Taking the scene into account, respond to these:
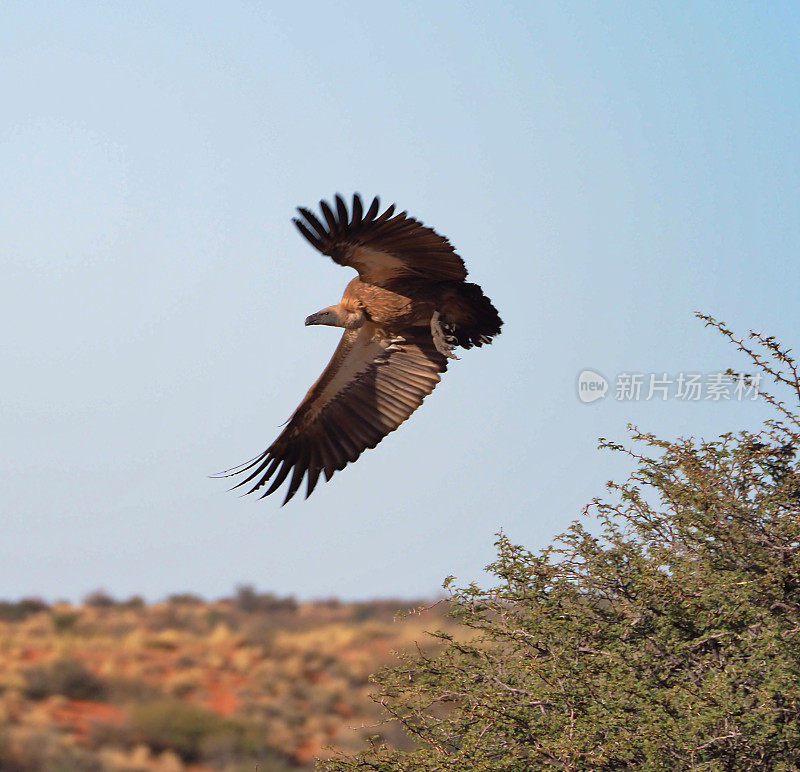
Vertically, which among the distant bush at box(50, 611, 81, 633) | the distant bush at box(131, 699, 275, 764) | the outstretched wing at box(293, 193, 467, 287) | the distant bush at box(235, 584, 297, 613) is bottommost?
the distant bush at box(131, 699, 275, 764)

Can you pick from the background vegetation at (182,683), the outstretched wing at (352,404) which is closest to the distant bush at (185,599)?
the background vegetation at (182,683)

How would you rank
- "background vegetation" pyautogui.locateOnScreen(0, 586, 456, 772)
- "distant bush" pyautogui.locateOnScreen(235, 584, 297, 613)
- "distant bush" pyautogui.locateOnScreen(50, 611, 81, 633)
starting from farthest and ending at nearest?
"distant bush" pyautogui.locateOnScreen(235, 584, 297, 613) < "distant bush" pyautogui.locateOnScreen(50, 611, 81, 633) < "background vegetation" pyautogui.locateOnScreen(0, 586, 456, 772)

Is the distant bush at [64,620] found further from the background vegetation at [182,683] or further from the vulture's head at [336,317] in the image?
the vulture's head at [336,317]

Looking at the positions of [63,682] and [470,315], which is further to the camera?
[63,682]

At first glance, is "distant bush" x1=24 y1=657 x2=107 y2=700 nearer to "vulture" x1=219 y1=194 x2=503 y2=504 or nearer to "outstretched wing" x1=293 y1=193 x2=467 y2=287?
"vulture" x1=219 y1=194 x2=503 y2=504

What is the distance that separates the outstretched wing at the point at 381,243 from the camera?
27.3 feet

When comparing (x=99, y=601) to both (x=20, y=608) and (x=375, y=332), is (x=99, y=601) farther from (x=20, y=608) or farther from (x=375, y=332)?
(x=375, y=332)

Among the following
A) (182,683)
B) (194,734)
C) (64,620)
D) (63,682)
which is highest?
(64,620)

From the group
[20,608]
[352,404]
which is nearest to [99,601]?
[20,608]

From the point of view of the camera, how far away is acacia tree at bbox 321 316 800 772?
7.00m

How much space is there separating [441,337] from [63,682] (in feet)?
47.9

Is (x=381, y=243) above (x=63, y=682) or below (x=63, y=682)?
above

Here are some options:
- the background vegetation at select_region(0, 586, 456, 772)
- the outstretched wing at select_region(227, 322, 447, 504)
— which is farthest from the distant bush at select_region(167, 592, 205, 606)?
the outstretched wing at select_region(227, 322, 447, 504)

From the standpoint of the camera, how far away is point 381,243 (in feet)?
28.3
